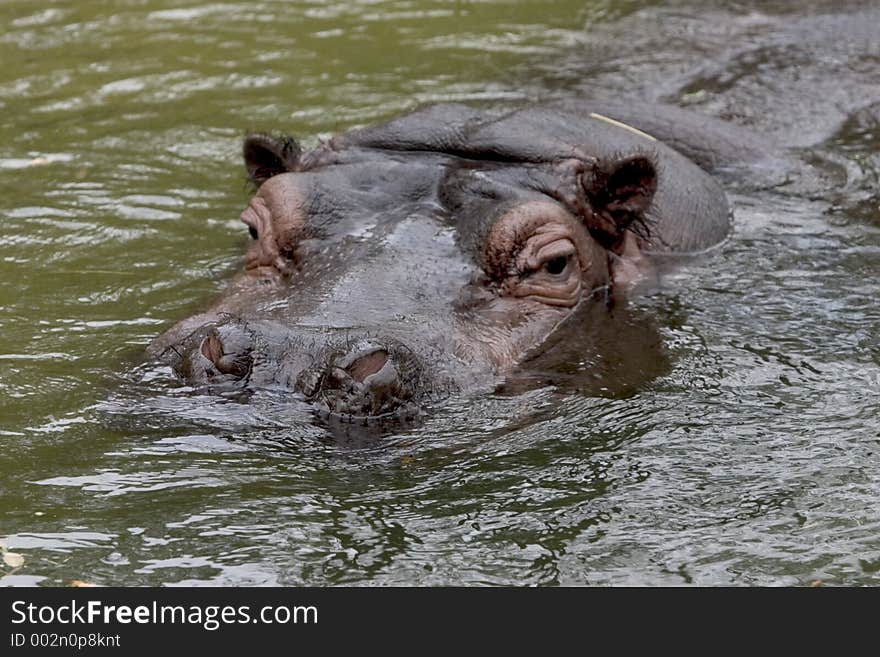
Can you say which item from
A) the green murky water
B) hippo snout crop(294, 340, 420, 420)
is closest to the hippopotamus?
hippo snout crop(294, 340, 420, 420)

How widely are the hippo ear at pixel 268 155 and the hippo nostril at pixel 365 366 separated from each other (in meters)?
2.48

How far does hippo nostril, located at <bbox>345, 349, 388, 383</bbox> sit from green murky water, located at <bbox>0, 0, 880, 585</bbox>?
0.29 m

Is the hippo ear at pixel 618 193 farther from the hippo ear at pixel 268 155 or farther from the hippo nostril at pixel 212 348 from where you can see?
the hippo nostril at pixel 212 348

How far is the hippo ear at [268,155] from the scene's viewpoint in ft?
25.1

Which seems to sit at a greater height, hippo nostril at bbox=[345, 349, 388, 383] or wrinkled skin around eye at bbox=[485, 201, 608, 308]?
wrinkled skin around eye at bbox=[485, 201, 608, 308]

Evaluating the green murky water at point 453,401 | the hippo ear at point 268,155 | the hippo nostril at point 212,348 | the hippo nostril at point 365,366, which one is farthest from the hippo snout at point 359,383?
the hippo ear at point 268,155

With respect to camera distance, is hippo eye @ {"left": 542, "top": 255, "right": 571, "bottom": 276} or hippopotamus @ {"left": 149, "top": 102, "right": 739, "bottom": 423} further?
hippo eye @ {"left": 542, "top": 255, "right": 571, "bottom": 276}

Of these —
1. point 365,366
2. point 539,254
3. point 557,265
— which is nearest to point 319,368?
point 365,366

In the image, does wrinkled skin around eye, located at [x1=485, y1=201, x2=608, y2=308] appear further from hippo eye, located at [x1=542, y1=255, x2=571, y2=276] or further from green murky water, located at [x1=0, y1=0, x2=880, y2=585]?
green murky water, located at [x1=0, y1=0, x2=880, y2=585]

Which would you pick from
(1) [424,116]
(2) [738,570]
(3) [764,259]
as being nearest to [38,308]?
(1) [424,116]

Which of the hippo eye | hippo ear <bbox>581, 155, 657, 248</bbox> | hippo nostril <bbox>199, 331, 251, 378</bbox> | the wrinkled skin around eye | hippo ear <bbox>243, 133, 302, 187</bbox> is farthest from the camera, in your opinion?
hippo ear <bbox>243, 133, 302, 187</bbox>

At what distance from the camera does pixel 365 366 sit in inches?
211

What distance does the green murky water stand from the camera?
498 centimetres

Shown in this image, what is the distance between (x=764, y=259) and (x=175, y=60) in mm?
5939
